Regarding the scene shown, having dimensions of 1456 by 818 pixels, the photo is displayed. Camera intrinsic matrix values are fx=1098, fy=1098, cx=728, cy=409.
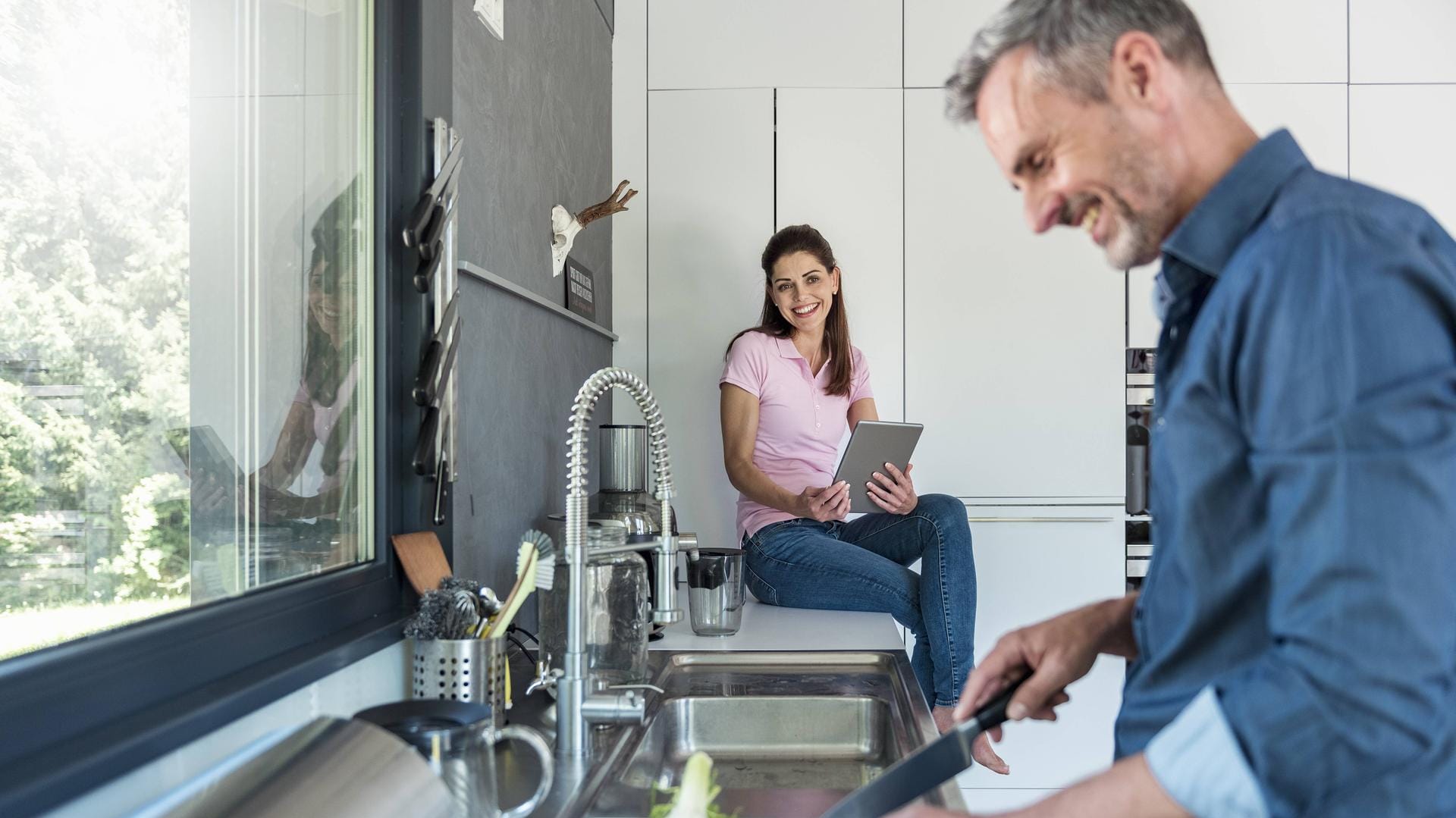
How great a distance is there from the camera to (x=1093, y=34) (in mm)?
766

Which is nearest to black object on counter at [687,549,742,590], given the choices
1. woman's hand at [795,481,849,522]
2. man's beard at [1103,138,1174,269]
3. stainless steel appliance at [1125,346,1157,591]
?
woman's hand at [795,481,849,522]

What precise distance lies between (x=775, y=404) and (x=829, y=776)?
1.33 meters

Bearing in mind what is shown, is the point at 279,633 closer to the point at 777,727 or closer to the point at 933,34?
the point at 777,727

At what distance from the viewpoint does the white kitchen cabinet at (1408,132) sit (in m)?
3.10

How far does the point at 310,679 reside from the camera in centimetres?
110

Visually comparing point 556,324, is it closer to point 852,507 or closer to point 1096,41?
point 852,507

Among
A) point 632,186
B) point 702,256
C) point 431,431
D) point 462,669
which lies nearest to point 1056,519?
point 702,256

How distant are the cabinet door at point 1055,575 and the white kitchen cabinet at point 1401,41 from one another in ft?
4.79

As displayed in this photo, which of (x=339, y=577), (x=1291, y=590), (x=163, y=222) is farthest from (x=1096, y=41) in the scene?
(x=339, y=577)

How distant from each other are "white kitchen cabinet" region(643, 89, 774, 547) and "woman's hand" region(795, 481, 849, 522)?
772 millimetres

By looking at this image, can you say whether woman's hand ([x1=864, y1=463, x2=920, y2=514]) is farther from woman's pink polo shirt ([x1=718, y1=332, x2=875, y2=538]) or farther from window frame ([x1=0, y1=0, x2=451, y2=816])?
window frame ([x1=0, y1=0, x2=451, y2=816])

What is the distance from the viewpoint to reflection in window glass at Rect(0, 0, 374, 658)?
89 centimetres

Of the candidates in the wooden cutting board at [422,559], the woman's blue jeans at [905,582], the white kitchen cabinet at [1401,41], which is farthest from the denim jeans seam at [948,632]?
the white kitchen cabinet at [1401,41]

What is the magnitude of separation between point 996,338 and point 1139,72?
240 cm
